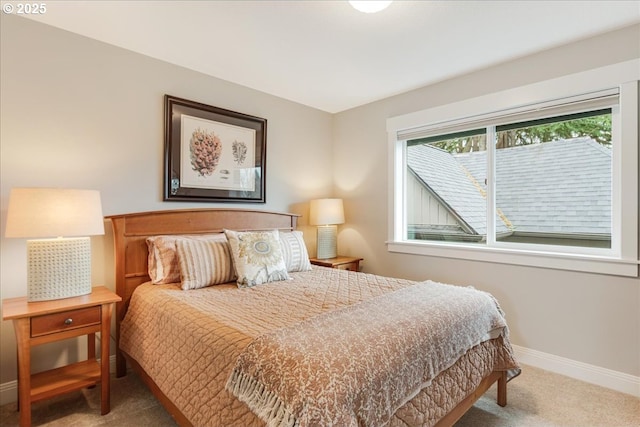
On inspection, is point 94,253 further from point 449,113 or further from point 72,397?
point 449,113

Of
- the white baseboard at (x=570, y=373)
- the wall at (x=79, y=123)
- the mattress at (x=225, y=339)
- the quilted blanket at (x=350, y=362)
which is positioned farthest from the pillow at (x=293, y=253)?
the white baseboard at (x=570, y=373)

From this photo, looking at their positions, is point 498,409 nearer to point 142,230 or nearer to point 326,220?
point 326,220

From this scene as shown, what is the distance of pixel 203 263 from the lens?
223 cm

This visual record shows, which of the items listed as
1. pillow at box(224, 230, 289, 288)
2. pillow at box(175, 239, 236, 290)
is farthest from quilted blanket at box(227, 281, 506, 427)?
pillow at box(175, 239, 236, 290)

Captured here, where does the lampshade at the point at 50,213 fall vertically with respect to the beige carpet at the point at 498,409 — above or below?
above

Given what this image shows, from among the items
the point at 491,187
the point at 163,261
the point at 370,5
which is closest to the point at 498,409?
the point at 491,187

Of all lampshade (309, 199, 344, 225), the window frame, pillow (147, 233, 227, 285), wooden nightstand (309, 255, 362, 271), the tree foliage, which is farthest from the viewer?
lampshade (309, 199, 344, 225)

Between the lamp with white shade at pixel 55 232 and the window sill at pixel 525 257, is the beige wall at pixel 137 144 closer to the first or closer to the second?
the window sill at pixel 525 257

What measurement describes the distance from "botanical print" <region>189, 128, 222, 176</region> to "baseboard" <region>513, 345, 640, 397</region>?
2979 mm

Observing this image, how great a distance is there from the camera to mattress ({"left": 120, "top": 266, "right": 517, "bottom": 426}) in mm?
1300

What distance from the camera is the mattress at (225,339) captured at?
4.26ft

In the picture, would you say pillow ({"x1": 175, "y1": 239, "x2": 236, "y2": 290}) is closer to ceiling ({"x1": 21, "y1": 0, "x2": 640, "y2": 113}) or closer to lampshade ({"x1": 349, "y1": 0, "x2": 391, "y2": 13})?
ceiling ({"x1": 21, "y1": 0, "x2": 640, "y2": 113})

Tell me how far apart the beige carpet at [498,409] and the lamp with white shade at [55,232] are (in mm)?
683

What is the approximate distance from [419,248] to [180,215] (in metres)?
2.20
